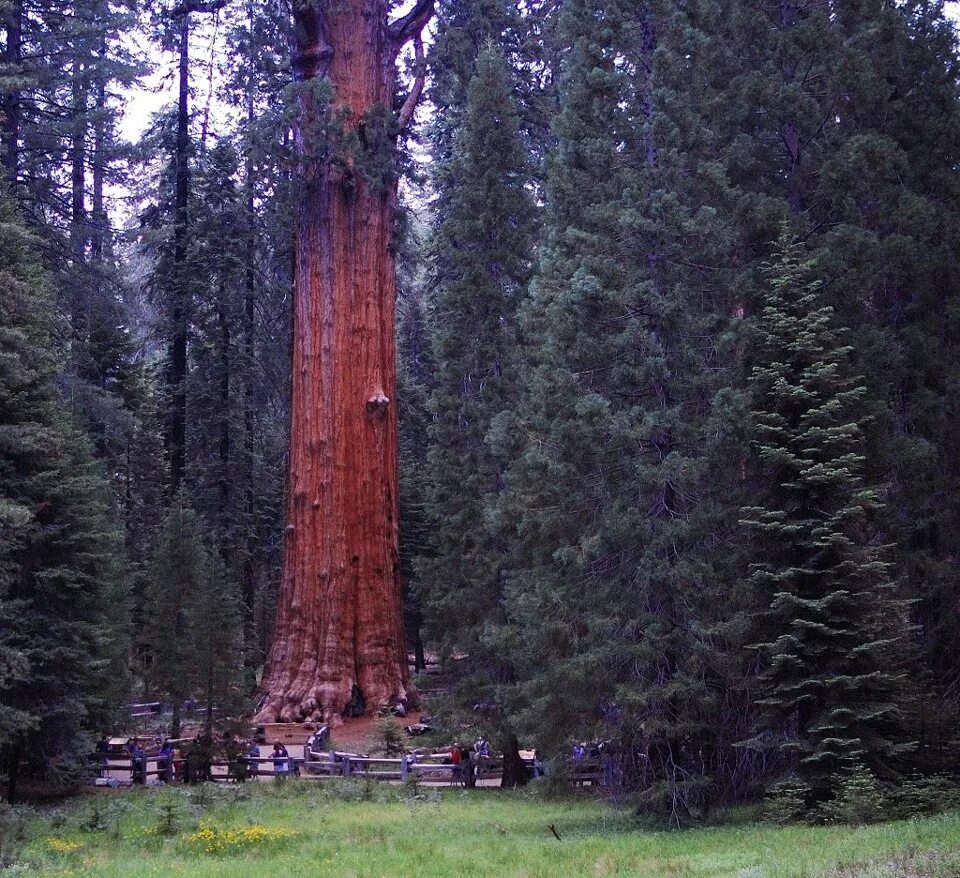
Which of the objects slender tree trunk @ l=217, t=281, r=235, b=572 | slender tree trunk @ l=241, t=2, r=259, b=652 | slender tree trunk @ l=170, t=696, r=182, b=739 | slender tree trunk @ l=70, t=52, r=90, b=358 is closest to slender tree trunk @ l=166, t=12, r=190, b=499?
slender tree trunk @ l=217, t=281, r=235, b=572

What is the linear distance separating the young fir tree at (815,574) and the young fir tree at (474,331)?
6.72m

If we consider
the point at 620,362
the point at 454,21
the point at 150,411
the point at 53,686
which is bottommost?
the point at 53,686

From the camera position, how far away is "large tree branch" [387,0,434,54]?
25.8 metres

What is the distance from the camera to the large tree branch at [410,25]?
2580 cm

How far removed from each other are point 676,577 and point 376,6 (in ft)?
57.6

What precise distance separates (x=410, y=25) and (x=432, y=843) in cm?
1937

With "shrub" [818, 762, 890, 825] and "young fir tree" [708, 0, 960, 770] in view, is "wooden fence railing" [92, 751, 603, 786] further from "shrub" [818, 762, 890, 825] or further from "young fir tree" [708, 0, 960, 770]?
"shrub" [818, 762, 890, 825]

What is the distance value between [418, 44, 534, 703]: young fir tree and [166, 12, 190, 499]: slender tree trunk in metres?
14.0

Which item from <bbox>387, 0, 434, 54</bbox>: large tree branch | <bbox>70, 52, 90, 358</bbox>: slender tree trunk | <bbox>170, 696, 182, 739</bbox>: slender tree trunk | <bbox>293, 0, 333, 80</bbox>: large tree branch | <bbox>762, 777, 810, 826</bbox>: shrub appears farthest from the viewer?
<bbox>387, 0, 434, 54</bbox>: large tree branch

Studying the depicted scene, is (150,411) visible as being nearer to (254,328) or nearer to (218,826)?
(254,328)

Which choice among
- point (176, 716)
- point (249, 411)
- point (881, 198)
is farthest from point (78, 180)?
point (881, 198)

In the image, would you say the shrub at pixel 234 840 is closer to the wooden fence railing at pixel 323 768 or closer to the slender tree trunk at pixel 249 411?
the wooden fence railing at pixel 323 768

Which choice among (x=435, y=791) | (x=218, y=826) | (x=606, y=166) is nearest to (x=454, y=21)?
(x=606, y=166)

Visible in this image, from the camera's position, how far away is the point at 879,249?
15.1 meters
